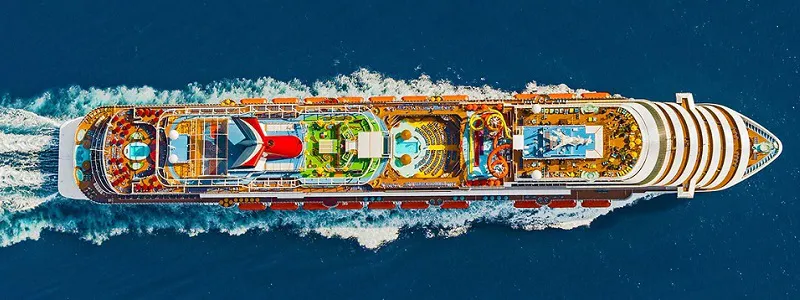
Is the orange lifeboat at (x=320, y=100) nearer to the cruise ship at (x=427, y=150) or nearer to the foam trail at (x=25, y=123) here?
the cruise ship at (x=427, y=150)

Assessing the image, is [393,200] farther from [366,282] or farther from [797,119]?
[797,119]

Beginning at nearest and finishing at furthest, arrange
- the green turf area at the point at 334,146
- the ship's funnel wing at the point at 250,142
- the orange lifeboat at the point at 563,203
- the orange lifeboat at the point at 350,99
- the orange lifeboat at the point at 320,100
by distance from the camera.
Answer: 1. the ship's funnel wing at the point at 250,142
2. the green turf area at the point at 334,146
3. the orange lifeboat at the point at 563,203
4. the orange lifeboat at the point at 320,100
5. the orange lifeboat at the point at 350,99

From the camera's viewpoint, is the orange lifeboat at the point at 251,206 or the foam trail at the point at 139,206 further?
the foam trail at the point at 139,206

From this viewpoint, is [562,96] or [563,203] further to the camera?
[562,96]

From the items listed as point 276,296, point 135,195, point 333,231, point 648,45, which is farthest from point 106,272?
point 648,45

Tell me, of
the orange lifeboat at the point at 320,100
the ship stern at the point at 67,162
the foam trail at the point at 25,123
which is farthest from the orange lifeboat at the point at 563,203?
the foam trail at the point at 25,123

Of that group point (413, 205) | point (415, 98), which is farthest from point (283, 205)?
point (415, 98)

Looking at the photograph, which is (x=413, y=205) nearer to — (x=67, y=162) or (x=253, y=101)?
(x=253, y=101)

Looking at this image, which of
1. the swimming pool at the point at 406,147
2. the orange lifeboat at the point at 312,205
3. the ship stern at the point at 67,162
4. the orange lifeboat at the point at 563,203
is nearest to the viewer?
the swimming pool at the point at 406,147
